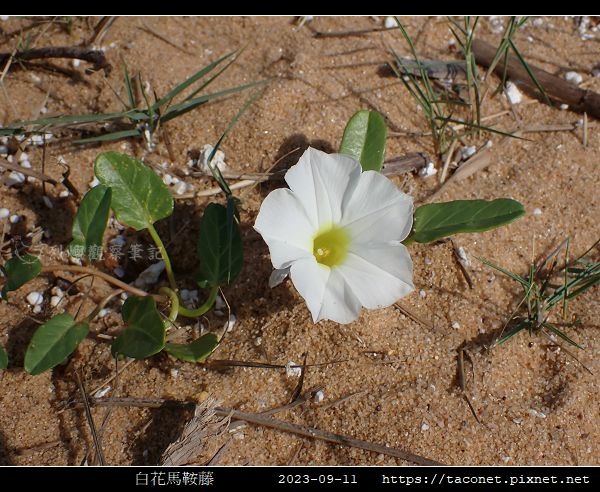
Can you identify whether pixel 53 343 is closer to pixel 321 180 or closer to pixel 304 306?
pixel 304 306

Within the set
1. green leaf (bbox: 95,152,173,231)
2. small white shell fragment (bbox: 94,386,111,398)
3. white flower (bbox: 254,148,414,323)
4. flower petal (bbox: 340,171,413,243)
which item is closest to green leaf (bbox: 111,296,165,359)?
small white shell fragment (bbox: 94,386,111,398)

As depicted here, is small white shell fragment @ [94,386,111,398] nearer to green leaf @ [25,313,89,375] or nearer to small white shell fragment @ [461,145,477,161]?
green leaf @ [25,313,89,375]

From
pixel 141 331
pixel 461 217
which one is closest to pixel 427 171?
pixel 461 217

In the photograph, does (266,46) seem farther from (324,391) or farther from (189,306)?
(324,391)

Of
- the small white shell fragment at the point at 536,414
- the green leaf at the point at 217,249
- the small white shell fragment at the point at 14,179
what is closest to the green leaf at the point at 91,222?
the green leaf at the point at 217,249

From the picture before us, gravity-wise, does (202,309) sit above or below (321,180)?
below

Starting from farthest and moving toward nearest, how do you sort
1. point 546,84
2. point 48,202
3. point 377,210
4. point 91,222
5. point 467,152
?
point 546,84
point 467,152
point 48,202
point 91,222
point 377,210

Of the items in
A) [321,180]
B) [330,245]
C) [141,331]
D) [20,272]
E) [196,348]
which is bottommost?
[196,348]
